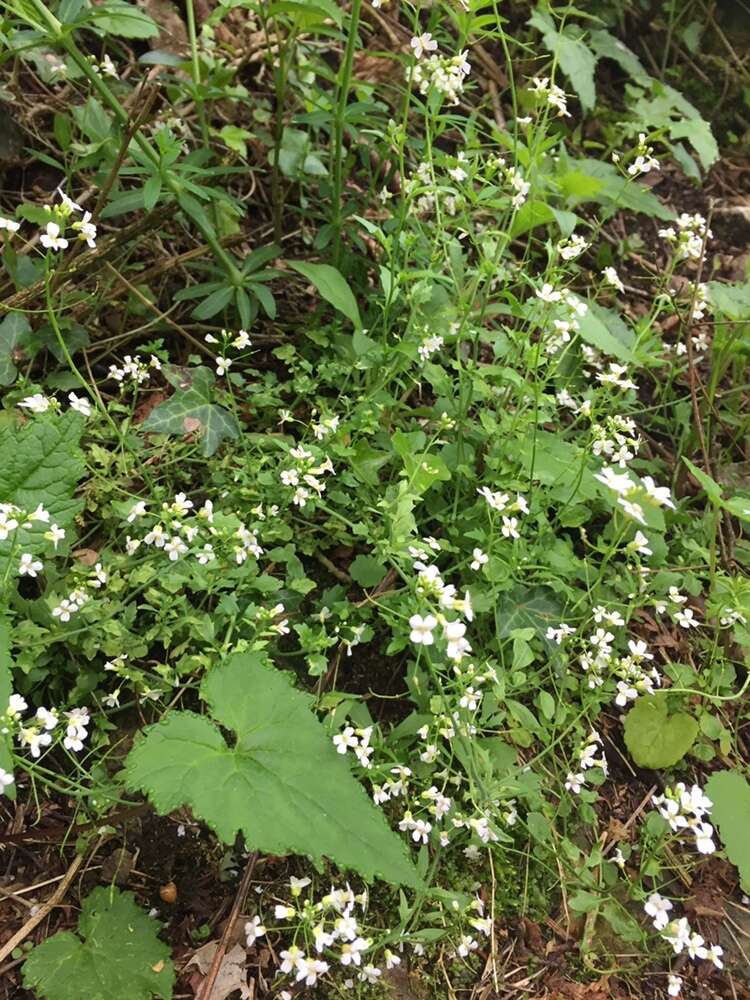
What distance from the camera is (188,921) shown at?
182 cm

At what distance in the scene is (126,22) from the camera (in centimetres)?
233

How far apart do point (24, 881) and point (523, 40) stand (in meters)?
3.99

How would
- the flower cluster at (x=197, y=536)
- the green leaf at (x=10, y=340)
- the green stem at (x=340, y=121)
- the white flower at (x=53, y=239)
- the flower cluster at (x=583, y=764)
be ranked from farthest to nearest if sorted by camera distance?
the green leaf at (x=10, y=340) < the green stem at (x=340, y=121) < the flower cluster at (x=583, y=764) < the flower cluster at (x=197, y=536) < the white flower at (x=53, y=239)

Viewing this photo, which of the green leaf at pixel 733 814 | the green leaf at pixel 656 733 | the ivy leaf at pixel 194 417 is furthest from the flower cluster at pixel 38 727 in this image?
the green leaf at pixel 733 814

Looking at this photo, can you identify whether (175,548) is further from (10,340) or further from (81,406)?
(10,340)

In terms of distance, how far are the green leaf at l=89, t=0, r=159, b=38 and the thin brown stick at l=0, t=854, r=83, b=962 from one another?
6.95 ft

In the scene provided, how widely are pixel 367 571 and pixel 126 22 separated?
69.0 inches

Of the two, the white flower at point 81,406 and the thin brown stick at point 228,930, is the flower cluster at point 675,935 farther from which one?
the white flower at point 81,406

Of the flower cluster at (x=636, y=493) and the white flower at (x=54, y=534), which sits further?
the white flower at (x=54, y=534)

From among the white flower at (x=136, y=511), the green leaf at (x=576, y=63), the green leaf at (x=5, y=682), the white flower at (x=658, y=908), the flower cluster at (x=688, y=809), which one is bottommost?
the white flower at (x=658, y=908)

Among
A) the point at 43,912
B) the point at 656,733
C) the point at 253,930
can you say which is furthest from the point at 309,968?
the point at 656,733

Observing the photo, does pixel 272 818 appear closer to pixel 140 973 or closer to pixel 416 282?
pixel 140 973

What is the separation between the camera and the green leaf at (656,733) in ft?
7.27

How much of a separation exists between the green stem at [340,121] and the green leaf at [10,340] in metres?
0.99
